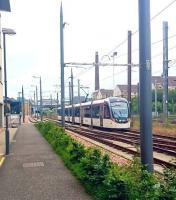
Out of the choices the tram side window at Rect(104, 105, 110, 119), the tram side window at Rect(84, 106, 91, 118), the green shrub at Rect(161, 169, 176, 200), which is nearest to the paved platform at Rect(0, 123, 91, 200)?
the green shrub at Rect(161, 169, 176, 200)

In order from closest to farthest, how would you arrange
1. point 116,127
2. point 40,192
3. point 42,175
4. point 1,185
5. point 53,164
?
1. point 40,192
2. point 1,185
3. point 42,175
4. point 53,164
5. point 116,127

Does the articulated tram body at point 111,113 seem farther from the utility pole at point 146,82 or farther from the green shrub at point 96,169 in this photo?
A: the utility pole at point 146,82

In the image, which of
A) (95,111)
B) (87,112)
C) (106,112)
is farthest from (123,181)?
(87,112)

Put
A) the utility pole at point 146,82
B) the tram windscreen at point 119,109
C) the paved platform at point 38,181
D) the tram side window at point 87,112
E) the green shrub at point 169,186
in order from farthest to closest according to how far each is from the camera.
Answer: the tram side window at point 87,112
the tram windscreen at point 119,109
the paved platform at point 38,181
the utility pole at point 146,82
the green shrub at point 169,186

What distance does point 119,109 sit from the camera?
39.5 m

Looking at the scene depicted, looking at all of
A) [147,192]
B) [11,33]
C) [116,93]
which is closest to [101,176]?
[147,192]

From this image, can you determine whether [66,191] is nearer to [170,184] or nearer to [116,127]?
[170,184]

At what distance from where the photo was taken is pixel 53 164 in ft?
50.3

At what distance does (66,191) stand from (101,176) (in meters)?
1.15

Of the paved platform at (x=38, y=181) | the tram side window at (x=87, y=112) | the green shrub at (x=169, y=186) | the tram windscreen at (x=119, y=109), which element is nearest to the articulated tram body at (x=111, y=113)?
the tram windscreen at (x=119, y=109)

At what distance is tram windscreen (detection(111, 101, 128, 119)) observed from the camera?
39.2 meters

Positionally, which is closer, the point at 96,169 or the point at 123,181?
the point at 123,181

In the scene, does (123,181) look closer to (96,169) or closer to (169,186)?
(169,186)

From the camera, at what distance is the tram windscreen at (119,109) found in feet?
129
